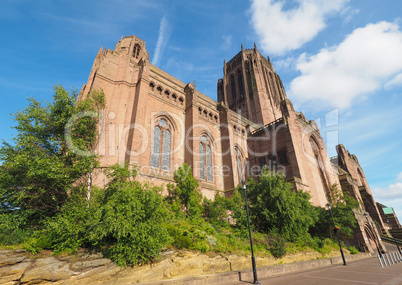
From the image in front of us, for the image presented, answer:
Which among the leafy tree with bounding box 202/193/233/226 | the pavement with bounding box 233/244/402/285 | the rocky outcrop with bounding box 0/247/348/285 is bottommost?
the pavement with bounding box 233/244/402/285

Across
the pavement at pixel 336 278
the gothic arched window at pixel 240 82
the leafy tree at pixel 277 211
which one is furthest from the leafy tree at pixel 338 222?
the gothic arched window at pixel 240 82

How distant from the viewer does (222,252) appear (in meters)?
10.7

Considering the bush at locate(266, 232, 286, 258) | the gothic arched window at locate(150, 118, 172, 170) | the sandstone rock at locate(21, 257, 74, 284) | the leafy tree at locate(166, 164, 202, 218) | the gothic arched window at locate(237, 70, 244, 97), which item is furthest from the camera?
the gothic arched window at locate(237, 70, 244, 97)

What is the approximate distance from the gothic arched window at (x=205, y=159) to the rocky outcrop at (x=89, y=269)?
1355 cm

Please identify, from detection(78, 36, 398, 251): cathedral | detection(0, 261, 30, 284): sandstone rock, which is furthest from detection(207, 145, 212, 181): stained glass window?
detection(0, 261, 30, 284): sandstone rock

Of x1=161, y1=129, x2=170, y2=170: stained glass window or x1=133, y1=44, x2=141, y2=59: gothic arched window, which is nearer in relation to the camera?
x1=161, y1=129, x2=170, y2=170: stained glass window

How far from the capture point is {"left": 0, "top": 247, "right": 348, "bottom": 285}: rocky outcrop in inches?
249

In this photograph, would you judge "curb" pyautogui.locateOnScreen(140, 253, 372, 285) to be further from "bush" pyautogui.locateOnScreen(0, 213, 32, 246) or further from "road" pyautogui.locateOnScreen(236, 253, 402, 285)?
"bush" pyautogui.locateOnScreen(0, 213, 32, 246)

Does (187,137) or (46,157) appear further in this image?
(187,137)

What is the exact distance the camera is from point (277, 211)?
15.3m

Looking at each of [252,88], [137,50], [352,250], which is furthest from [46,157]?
[252,88]

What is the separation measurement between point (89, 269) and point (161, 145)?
567 inches

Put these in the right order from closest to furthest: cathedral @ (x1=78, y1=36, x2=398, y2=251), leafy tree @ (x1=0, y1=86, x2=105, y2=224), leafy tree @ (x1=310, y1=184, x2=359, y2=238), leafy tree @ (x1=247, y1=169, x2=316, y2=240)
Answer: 1. leafy tree @ (x1=0, y1=86, x2=105, y2=224)
2. leafy tree @ (x1=247, y1=169, x2=316, y2=240)
3. cathedral @ (x1=78, y1=36, x2=398, y2=251)
4. leafy tree @ (x1=310, y1=184, x2=359, y2=238)

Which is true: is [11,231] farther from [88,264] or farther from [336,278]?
[336,278]
